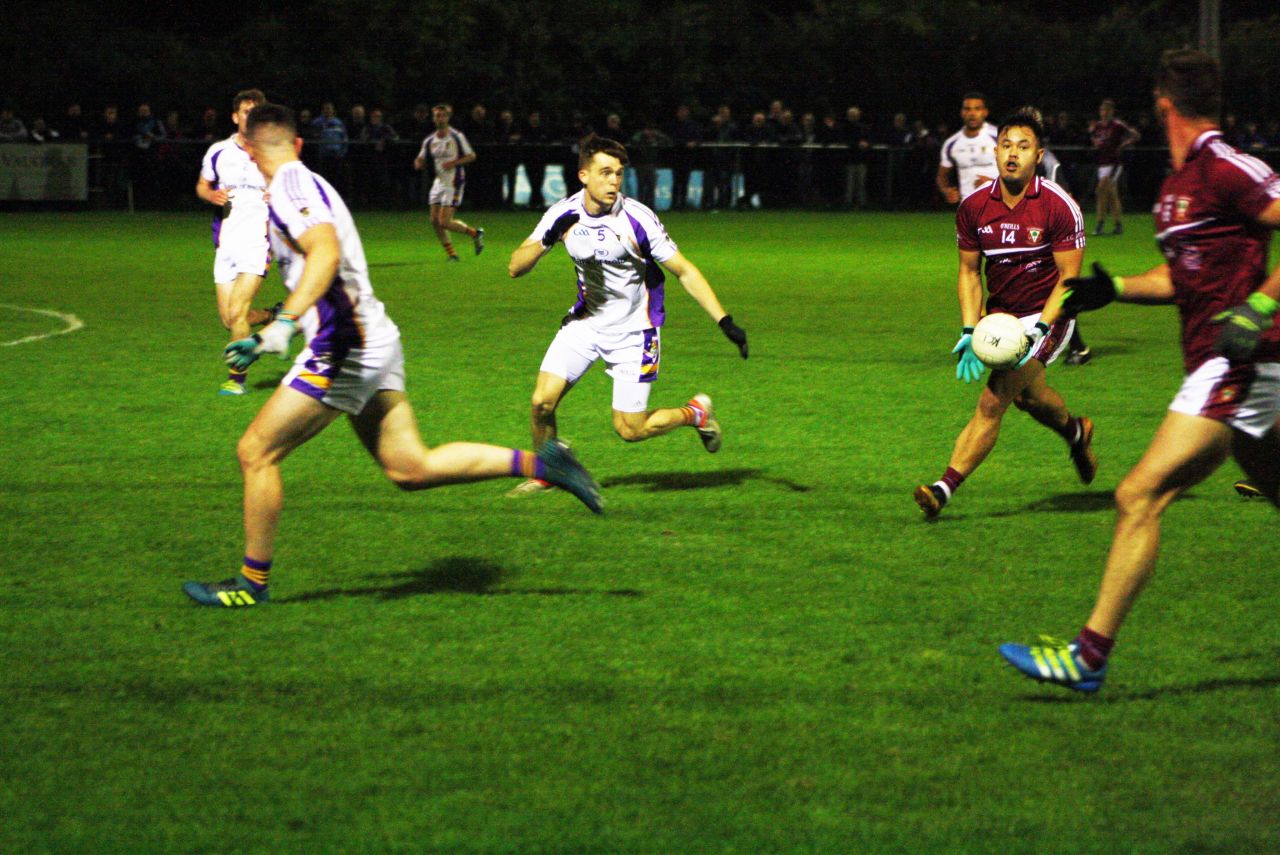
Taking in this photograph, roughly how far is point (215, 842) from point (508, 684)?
1.42 meters

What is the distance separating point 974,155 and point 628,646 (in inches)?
472

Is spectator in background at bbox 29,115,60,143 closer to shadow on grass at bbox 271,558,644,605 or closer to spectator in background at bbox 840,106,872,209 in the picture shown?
spectator in background at bbox 840,106,872,209

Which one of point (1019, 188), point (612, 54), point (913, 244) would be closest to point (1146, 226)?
point (913, 244)

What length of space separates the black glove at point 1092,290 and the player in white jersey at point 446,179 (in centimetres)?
1762

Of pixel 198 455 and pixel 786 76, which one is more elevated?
pixel 786 76

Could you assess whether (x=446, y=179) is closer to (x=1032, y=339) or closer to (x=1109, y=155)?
(x=1109, y=155)

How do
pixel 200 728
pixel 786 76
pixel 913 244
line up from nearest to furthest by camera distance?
pixel 200 728 → pixel 913 244 → pixel 786 76

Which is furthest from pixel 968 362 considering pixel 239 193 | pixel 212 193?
pixel 212 193

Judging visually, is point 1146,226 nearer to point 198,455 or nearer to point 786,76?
point 786,76

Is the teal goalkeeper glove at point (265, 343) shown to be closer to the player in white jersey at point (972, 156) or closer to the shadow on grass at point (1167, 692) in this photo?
the shadow on grass at point (1167, 692)

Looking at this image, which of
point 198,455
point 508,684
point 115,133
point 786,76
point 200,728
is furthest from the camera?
point 786,76

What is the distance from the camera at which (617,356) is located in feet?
28.4

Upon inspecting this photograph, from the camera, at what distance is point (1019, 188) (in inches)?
319

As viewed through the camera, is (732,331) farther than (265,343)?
Yes
